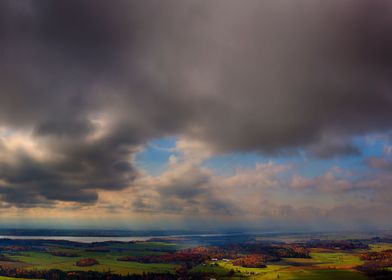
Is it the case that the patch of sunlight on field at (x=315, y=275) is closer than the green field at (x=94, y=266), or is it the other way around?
the patch of sunlight on field at (x=315, y=275)

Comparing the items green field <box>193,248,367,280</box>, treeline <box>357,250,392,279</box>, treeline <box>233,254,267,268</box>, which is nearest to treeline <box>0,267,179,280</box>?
green field <box>193,248,367,280</box>

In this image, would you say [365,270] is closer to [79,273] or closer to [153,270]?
[153,270]

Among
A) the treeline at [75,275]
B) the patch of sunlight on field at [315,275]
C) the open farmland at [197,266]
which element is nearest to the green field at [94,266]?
the open farmland at [197,266]

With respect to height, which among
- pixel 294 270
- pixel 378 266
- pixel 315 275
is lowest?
pixel 294 270

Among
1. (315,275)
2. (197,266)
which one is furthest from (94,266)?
(315,275)

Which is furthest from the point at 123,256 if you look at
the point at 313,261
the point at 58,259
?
the point at 313,261

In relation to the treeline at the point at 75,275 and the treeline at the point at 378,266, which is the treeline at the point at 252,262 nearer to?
the treeline at the point at 75,275

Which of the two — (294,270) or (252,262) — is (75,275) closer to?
(252,262)

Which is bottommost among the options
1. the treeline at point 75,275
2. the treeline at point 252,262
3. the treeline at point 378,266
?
the treeline at point 252,262
